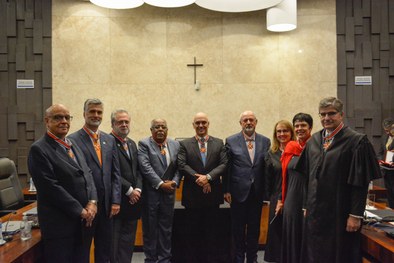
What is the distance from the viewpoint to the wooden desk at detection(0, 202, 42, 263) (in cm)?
212

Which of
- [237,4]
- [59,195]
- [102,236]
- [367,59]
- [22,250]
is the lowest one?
[102,236]

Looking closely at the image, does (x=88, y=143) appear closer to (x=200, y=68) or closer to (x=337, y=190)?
(x=337, y=190)

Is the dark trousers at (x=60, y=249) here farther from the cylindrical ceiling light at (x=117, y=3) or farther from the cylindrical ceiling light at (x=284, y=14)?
the cylindrical ceiling light at (x=284, y=14)

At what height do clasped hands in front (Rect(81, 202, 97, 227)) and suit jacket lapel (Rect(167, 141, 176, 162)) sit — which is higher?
suit jacket lapel (Rect(167, 141, 176, 162))

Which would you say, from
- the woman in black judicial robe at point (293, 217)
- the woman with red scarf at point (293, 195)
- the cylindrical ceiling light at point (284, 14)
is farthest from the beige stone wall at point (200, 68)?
the woman in black judicial robe at point (293, 217)

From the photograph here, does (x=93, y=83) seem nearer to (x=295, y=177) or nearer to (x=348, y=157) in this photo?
(x=295, y=177)

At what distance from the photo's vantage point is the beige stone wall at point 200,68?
5934 mm

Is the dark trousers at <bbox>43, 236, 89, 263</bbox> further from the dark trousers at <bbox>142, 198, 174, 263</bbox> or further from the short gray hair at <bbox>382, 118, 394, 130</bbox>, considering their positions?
the short gray hair at <bbox>382, 118, 394, 130</bbox>

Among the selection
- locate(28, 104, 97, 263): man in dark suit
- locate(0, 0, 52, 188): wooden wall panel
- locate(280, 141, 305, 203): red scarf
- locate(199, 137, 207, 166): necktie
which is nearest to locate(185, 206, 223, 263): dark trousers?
locate(199, 137, 207, 166): necktie

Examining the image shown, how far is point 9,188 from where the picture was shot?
12.5 ft

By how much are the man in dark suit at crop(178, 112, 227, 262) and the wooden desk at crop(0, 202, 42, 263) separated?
1.55m

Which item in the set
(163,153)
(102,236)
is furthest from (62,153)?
(163,153)

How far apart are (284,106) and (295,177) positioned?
330 cm

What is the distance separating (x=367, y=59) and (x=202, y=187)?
421 cm
